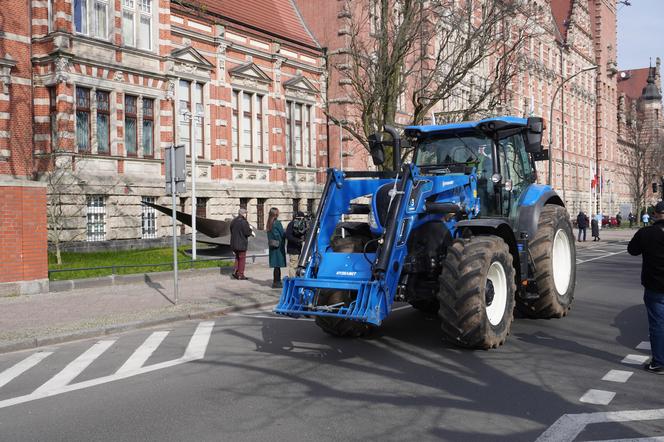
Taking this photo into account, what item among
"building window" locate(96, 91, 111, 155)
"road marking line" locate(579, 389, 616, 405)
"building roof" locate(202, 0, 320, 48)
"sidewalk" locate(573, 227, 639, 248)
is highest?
"building roof" locate(202, 0, 320, 48)

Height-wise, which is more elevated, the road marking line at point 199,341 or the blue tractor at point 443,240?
the blue tractor at point 443,240

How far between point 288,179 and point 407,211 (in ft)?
83.0

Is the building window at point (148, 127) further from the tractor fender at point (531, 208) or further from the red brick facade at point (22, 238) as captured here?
the tractor fender at point (531, 208)

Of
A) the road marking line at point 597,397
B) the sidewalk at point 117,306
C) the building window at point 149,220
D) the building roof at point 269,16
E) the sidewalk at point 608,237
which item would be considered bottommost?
the sidewalk at point 608,237

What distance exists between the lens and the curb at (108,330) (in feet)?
28.9

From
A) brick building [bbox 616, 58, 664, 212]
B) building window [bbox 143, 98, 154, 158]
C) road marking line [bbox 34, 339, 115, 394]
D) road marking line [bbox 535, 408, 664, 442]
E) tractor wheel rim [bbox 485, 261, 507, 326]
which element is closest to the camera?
road marking line [bbox 535, 408, 664, 442]

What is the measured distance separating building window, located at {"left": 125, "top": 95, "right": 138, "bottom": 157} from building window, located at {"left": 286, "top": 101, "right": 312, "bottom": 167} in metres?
9.40

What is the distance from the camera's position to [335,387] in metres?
6.28

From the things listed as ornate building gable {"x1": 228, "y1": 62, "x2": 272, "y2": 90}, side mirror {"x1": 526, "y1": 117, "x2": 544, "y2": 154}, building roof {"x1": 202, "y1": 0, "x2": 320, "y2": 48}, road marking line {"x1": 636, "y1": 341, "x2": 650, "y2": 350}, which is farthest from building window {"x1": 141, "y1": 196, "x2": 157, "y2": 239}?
road marking line {"x1": 636, "y1": 341, "x2": 650, "y2": 350}

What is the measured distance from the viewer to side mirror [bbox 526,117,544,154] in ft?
29.9

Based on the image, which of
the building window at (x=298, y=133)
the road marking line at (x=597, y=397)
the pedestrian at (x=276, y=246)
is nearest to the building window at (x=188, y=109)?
the building window at (x=298, y=133)

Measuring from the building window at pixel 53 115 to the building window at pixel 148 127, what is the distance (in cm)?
374

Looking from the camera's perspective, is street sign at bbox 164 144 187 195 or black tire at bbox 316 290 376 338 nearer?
black tire at bbox 316 290 376 338

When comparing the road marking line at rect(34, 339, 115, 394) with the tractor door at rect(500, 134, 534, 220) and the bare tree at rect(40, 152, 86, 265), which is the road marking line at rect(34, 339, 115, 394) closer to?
the tractor door at rect(500, 134, 534, 220)
